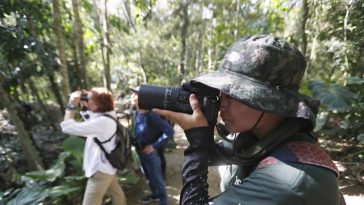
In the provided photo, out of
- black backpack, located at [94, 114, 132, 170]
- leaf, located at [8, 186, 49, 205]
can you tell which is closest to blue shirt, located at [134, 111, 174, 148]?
black backpack, located at [94, 114, 132, 170]

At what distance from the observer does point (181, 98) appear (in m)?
1.41

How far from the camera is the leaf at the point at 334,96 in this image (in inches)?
192

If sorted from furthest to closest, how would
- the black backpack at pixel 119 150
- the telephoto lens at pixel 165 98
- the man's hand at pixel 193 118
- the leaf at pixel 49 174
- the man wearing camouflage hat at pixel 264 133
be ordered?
1. the leaf at pixel 49 174
2. the black backpack at pixel 119 150
3. the telephoto lens at pixel 165 98
4. the man's hand at pixel 193 118
5. the man wearing camouflage hat at pixel 264 133

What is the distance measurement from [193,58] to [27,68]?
1611 centimetres

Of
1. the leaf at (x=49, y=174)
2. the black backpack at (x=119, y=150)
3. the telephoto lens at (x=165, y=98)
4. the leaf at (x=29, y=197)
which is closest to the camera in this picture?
the telephoto lens at (x=165, y=98)

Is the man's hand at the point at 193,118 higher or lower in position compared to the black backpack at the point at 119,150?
higher

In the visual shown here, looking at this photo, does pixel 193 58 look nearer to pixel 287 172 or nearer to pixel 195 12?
pixel 195 12

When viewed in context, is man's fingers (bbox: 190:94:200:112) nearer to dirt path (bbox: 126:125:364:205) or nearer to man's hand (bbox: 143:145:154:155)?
man's hand (bbox: 143:145:154:155)

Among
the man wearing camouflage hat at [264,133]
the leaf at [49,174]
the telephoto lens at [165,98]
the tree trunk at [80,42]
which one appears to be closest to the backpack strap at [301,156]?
the man wearing camouflage hat at [264,133]

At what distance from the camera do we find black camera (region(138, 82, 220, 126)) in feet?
4.32

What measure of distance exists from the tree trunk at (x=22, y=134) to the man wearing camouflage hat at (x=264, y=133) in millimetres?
3567

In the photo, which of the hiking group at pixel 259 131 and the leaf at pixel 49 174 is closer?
the hiking group at pixel 259 131

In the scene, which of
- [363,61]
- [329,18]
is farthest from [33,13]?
[363,61]

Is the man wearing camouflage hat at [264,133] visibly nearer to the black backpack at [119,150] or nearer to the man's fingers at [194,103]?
the man's fingers at [194,103]
